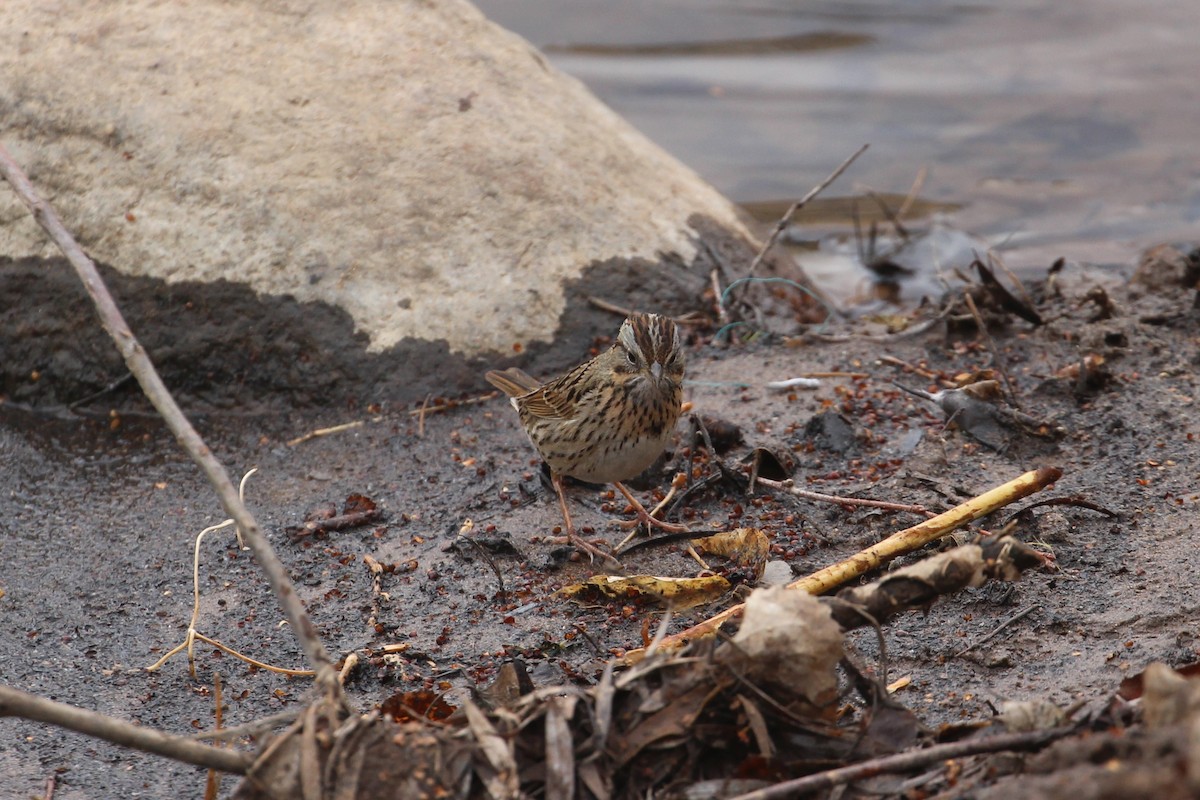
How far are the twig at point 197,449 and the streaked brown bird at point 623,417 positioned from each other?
211 centimetres

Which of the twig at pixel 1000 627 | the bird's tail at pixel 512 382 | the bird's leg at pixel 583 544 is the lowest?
the bird's leg at pixel 583 544

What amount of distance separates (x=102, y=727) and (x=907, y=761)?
5.52 ft

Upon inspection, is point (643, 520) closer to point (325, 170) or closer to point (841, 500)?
point (841, 500)

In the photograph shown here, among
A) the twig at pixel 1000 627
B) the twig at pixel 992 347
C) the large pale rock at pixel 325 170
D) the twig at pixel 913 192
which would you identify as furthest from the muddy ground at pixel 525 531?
the twig at pixel 913 192

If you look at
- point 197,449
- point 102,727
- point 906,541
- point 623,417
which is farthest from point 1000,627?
point 102,727

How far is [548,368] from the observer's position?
670 centimetres

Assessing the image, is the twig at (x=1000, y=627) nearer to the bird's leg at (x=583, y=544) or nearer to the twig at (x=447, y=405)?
the bird's leg at (x=583, y=544)

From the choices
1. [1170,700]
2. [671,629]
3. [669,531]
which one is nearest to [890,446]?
[669,531]

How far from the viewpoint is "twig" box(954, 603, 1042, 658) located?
398 centimetres

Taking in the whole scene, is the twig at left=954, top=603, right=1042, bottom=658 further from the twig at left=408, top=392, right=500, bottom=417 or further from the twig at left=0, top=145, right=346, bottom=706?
the twig at left=408, top=392, right=500, bottom=417

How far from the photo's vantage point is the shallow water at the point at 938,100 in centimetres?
1077

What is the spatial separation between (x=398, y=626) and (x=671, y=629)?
3.20 feet

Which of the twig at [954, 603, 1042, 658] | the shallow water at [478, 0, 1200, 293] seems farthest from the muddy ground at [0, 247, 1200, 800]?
the shallow water at [478, 0, 1200, 293]

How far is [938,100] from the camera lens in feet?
39.9
